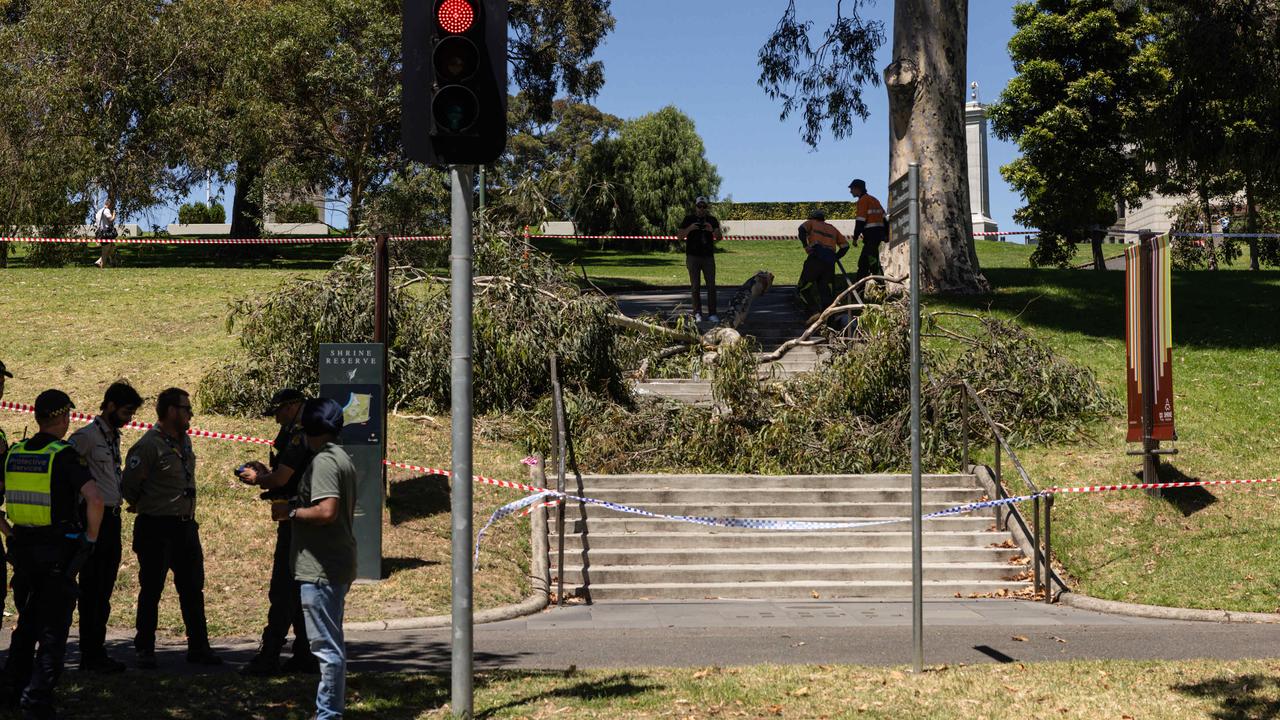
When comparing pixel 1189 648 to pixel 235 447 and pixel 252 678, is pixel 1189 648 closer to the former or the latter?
pixel 252 678

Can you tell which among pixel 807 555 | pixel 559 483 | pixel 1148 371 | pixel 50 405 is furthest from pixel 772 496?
pixel 50 405

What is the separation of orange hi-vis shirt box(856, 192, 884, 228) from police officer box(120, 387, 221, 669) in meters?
14.3

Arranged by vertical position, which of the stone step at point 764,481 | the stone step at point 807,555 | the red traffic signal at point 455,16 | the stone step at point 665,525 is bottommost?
the stone step at point 807,555

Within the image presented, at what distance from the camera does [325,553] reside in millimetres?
6328

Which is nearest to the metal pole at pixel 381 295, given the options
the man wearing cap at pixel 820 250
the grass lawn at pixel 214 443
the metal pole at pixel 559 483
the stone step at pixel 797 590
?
the grass lawn at pixel 214 443

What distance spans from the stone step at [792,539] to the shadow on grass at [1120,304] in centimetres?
769

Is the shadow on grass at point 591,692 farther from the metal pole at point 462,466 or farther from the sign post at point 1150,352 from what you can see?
the sign post at point 1150,352

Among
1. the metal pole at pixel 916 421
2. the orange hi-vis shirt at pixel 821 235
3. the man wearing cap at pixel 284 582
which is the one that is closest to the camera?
the man wearing cap at pixel 284 582

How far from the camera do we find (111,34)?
32906 millimetres

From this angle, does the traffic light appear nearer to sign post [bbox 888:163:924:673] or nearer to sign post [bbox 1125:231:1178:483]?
sign post [bbox 888:163:924:673]

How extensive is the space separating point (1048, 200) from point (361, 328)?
104 ft

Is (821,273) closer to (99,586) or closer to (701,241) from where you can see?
(701,241)

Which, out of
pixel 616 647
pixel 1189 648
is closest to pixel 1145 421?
pixel 1189 648

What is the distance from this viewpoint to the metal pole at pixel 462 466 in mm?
6699
